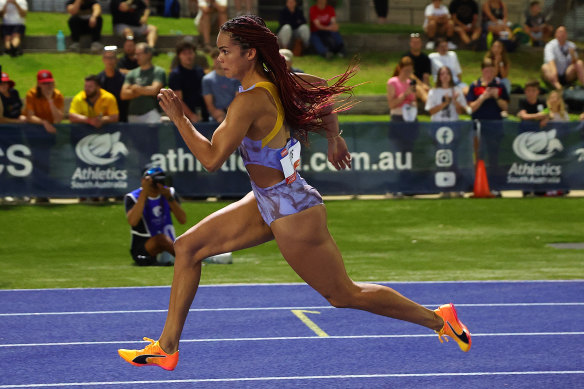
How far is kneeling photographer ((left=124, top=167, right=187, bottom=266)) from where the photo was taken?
1156cm

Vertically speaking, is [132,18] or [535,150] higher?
[132,18]

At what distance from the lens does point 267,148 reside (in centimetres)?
568

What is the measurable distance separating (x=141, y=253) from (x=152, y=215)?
1.81ft

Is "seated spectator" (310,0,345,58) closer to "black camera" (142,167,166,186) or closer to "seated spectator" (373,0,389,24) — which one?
"seated spectator" (373,0,389,24)

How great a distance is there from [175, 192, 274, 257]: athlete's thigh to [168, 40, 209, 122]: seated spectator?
400 inches

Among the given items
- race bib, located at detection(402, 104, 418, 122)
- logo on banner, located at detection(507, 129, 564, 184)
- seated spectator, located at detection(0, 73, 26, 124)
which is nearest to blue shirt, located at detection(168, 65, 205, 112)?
seated spectator, located at detection(0, 73, 26, 124)

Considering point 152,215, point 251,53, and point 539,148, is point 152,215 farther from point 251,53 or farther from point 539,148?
point 539,148

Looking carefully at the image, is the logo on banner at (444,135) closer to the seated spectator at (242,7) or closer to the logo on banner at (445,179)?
the logo on banner at (445,179)

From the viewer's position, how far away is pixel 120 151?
15.4 metres

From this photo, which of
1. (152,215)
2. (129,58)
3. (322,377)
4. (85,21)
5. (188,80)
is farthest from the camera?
(85,21)

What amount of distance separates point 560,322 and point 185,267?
13.6 feet

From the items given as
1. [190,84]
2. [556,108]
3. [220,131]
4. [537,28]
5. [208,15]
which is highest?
[220,131]

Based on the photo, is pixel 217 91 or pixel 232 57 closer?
pixel 232 57

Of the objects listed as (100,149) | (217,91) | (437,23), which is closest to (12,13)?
(100,149)
